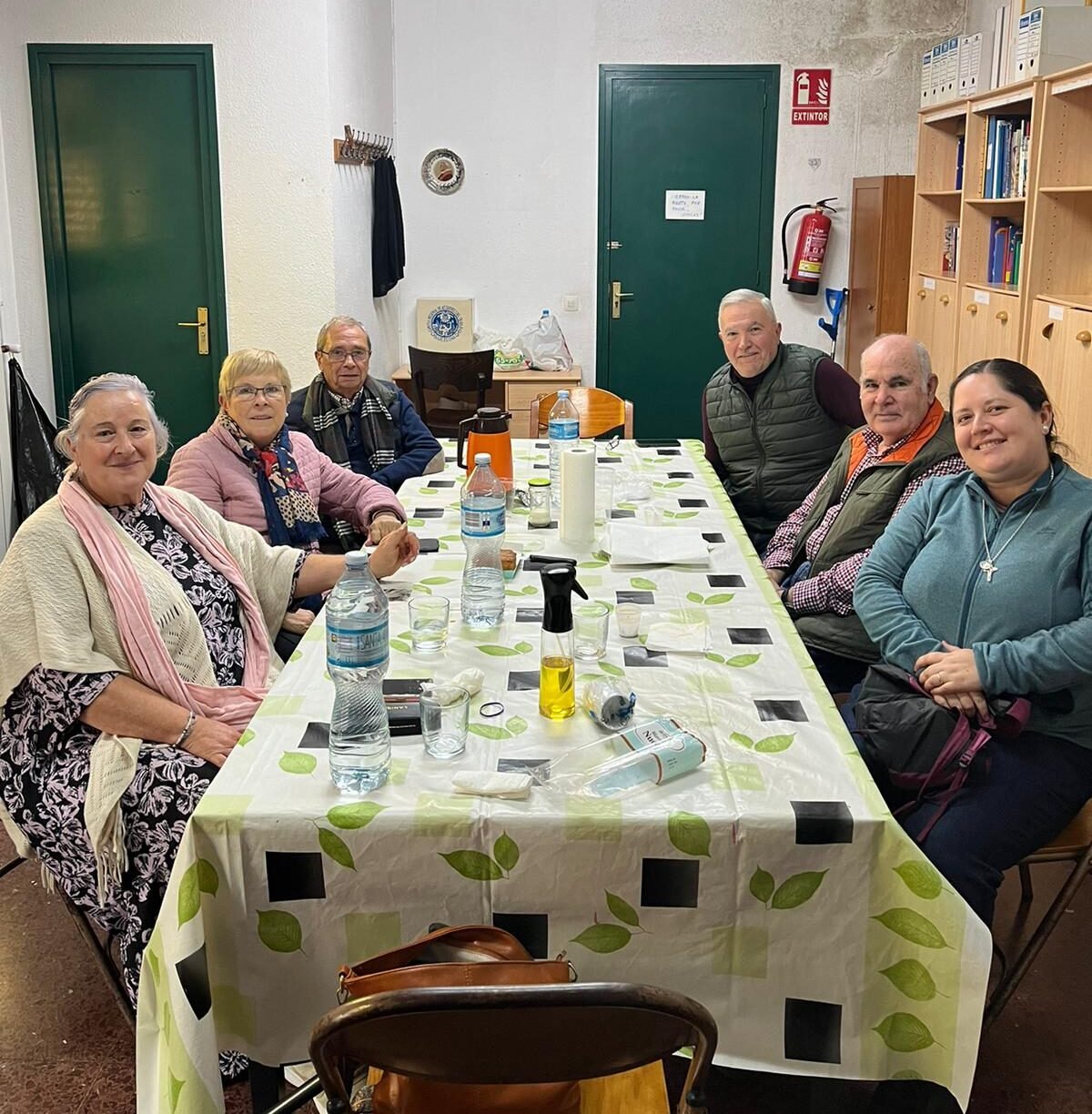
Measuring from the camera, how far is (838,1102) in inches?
73.2

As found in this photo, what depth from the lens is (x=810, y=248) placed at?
21.4 ft

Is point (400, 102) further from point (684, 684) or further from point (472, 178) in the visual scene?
point (684, 684)

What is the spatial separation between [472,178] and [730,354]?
3506 mm

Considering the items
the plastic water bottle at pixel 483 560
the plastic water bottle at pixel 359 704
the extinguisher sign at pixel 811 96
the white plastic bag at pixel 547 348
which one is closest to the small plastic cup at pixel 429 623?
the plastic water bottle at pixel 483 560

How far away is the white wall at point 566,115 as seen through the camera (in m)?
6.38

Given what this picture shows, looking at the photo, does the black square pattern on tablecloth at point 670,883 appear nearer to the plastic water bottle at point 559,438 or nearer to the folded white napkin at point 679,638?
the folded white napkin at point 679,638

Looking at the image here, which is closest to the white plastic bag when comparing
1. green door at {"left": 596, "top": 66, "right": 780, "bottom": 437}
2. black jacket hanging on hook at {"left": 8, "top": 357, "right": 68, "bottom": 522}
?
green door at {"left": 596, "top": 66, "right": 780, "bottom": 437}

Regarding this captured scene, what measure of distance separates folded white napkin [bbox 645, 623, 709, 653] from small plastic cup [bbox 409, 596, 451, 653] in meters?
0.35

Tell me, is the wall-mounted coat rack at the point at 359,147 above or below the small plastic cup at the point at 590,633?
above

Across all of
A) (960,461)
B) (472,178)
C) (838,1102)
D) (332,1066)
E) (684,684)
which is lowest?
(838,1102)

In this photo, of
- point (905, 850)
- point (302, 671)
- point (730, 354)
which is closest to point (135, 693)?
point (302, 671)

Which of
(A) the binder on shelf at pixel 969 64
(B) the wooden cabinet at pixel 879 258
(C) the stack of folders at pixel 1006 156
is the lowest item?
(B) the wooden cabinet at pixel 879 258

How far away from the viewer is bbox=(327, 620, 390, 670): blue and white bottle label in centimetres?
163

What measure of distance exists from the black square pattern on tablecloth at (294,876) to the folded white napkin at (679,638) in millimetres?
739
